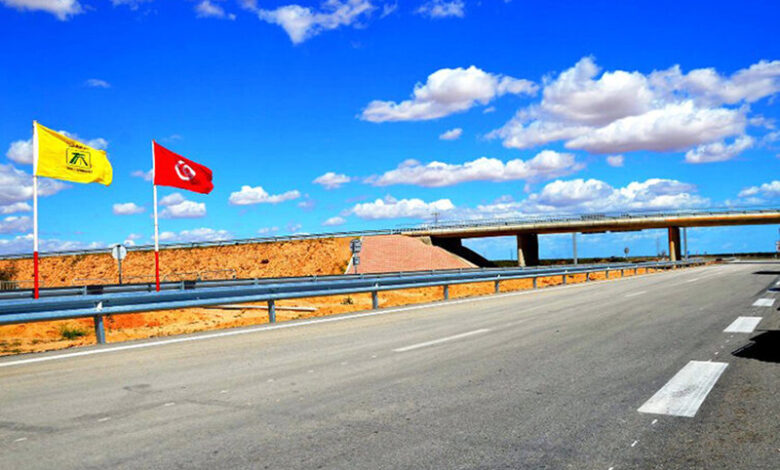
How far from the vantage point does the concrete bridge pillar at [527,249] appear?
3137 inches

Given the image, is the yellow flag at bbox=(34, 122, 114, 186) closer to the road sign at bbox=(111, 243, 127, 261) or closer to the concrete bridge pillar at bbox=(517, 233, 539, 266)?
the road sign at bbox=(111, 243, 127, 261)

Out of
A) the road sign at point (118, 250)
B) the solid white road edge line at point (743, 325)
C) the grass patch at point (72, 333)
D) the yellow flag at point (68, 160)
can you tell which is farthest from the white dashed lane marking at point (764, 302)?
the road sign at point (118, 250)

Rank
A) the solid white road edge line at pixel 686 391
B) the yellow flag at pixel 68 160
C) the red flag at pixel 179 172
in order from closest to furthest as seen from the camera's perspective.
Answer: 1. the solid white road edge line at pixel 686 391
2. the yellow flag at pixel 68 160
3. the red flag at pixel 179 172

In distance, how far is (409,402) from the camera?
552cm

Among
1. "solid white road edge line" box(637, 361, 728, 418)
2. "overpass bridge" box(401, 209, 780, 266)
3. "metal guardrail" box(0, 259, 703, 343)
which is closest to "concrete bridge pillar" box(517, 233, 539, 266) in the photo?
"overpass bridge" box(401, 209, 780, 266)

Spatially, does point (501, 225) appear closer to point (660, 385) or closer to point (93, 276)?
point (93, 276)

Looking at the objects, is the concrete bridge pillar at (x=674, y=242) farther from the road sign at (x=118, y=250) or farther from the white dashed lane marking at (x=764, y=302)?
the road sign at (x=118, y=250)

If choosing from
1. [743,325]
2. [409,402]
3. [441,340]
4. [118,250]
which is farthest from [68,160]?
[743,325]

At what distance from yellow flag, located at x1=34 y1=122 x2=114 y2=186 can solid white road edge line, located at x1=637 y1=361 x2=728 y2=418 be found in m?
14.4

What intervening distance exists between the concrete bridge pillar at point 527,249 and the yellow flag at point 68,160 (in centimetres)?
6703

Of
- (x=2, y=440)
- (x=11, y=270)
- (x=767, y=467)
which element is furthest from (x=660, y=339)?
(x=11, y=270)

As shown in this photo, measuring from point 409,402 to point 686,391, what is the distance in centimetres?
274

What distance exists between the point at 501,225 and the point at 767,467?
72.6 meters

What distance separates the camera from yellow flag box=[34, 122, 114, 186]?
14.7 m
